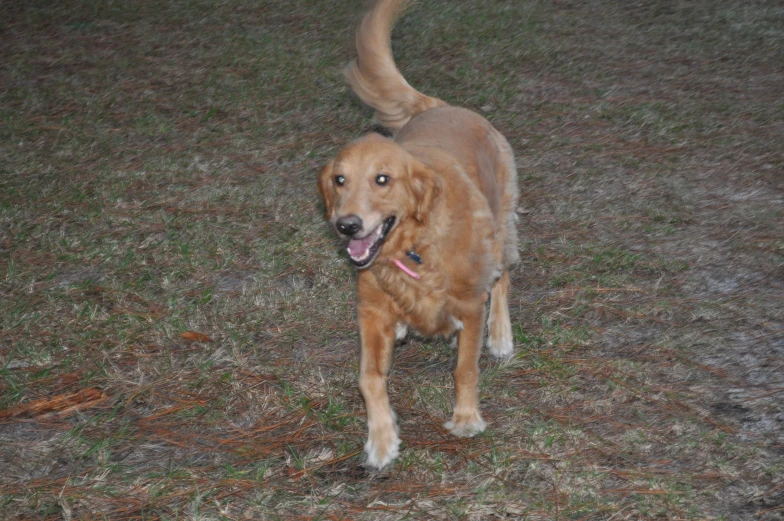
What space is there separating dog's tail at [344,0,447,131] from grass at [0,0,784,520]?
957 mm

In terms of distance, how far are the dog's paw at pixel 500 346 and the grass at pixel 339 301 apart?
5 centimetres

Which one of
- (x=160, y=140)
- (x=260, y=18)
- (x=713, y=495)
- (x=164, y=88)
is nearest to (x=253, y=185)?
(x=160, y=140)

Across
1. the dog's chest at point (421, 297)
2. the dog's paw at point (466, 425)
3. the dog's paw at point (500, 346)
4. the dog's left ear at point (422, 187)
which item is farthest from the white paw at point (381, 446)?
the dog's paw at point (500, 346)

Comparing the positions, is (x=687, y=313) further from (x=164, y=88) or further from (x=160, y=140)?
(x=164, y=88)

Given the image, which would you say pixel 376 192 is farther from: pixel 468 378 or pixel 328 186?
pixel 468 378

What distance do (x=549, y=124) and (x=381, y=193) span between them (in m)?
4.43

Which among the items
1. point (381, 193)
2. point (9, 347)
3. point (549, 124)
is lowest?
point (9, 347)

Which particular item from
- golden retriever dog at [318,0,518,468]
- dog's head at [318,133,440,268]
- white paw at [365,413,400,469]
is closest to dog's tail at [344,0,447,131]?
golden retriever dog at [318,0,518,468]

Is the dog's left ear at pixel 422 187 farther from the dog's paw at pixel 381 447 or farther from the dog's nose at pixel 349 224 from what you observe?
the dog's paw at pixel 381 447

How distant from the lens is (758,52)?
365 inches

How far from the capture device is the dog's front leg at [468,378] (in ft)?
11.7

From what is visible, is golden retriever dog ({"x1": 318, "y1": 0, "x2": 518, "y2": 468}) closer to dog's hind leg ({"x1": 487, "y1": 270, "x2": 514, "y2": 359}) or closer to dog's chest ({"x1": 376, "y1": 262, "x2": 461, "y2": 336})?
dog's chest ({"x1": 376, "y1": 262, "x2": 461, "y2": 336})

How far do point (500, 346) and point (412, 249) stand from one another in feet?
3.45

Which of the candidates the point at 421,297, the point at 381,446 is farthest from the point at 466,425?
the point at 421,297
